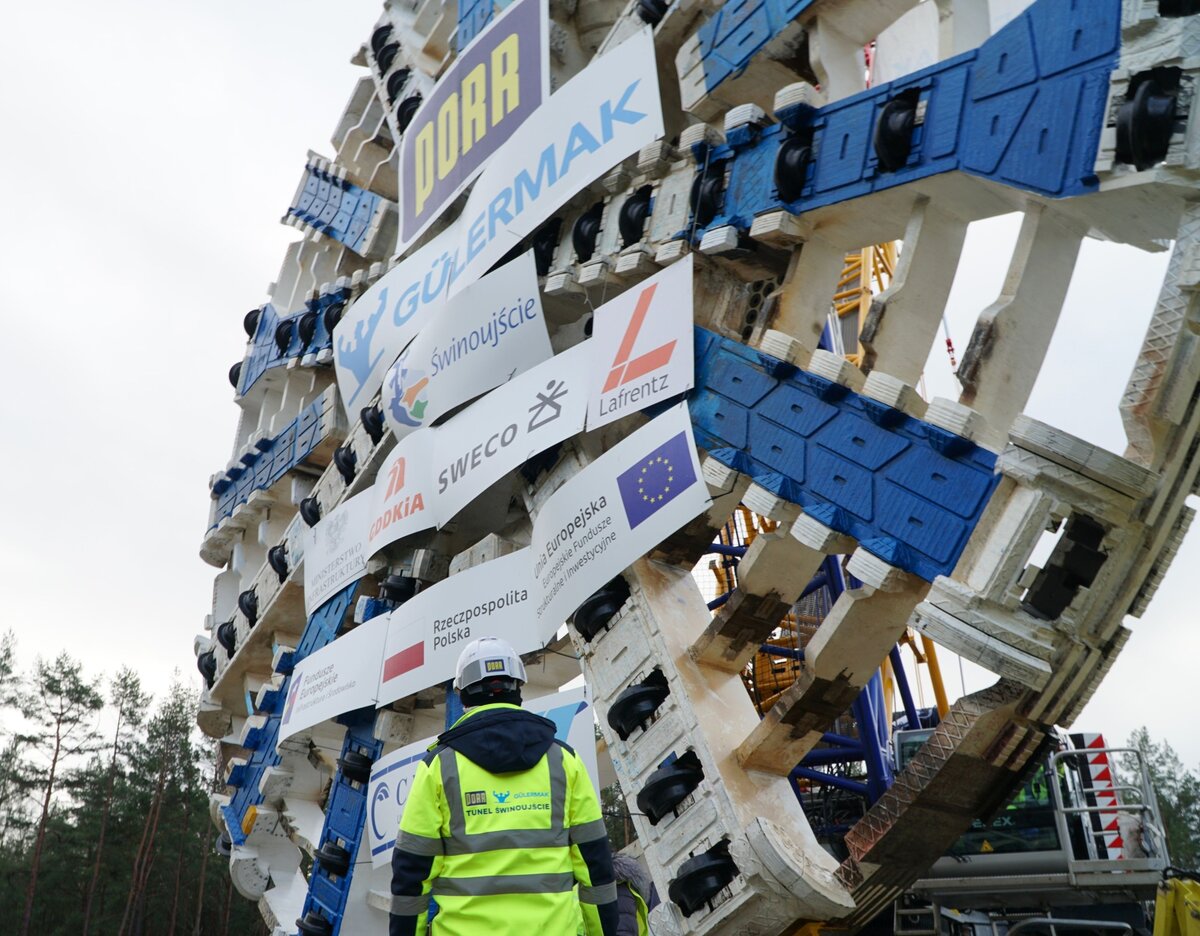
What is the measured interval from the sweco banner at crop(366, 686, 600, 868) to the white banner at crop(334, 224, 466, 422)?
3.40 meters

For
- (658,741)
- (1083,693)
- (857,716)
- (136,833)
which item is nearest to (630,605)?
(658,741)

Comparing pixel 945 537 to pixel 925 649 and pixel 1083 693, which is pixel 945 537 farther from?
pixel 925 649

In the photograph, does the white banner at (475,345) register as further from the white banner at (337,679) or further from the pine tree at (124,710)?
the pine tree at (124,710)

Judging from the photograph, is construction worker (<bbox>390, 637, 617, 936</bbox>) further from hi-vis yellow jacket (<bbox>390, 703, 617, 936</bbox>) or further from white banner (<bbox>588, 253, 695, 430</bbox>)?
white banner (<bbox>588, 253, 695, 430</bbox>)

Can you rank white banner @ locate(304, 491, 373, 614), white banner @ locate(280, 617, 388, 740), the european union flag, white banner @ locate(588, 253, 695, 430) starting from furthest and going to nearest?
1. white banner @ locate(304, 491, 373, 614)
2. white banner @ locate(280, 617, 388, 740)
3. white banner @ locate(588, 253, 695, 430)
4. the european union flag

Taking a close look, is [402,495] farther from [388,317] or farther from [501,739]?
[501,739]

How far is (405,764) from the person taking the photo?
799 centimetres

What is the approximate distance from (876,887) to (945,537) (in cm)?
174

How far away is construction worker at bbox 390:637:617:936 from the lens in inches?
128

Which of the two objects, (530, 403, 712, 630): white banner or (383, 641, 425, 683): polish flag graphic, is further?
(383, 641, 425, 683): polish flag graphic

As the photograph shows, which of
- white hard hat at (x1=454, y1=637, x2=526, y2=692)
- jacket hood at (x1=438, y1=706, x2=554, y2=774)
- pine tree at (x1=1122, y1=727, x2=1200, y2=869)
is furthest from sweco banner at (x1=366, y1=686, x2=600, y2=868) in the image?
pine tree at (x1=1122, y1=727, x2=1200, y2=869)

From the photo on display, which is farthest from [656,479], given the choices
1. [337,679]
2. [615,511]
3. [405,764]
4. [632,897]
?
[337,679]

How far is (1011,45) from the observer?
17.6 ft

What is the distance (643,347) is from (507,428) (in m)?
1.34
